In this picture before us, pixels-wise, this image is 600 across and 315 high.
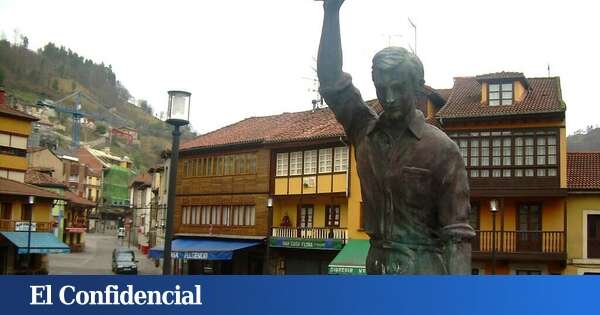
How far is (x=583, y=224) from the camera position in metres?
21.7

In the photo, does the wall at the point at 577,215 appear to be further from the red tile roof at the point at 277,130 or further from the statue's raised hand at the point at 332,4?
the statue's raised hand at the point at 332,4

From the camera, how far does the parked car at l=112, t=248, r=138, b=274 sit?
23.1 metres

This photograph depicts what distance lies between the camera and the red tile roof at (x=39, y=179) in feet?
92.1

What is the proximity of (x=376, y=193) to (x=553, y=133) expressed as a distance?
20501mm

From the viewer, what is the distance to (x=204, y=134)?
3359 cm

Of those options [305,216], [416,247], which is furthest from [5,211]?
[416,247]

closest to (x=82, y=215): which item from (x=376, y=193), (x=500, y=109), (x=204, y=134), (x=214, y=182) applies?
(x=214, y=182)

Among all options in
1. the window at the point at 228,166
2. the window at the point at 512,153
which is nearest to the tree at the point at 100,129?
the window at the point at 512,153

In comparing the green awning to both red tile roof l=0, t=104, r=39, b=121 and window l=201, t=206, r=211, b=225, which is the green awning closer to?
window l=201, t=206, r=211, b=225

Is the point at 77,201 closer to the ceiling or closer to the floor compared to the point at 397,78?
closer to the floor

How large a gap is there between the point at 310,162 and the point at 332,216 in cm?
233

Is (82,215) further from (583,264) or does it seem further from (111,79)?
(583,264)

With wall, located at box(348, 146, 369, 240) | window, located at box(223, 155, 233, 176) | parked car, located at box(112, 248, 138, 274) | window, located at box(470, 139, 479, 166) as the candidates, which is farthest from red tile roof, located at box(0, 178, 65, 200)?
window, located at box(470, 139, 479, 166)

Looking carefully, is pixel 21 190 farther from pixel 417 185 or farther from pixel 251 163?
pixel 417 185
